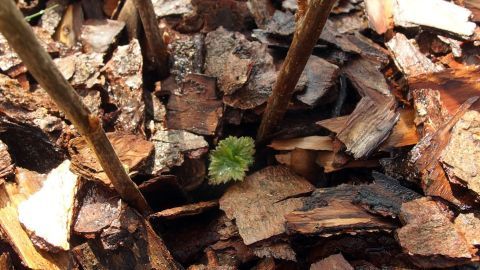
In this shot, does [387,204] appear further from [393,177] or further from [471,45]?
[471,45]

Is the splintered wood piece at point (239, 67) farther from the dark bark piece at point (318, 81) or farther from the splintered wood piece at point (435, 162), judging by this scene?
the splintered wood piece at point (435, 162)

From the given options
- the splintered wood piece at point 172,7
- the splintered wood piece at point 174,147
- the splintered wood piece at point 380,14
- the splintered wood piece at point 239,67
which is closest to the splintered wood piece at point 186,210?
the splintered wood piece at point 174,147

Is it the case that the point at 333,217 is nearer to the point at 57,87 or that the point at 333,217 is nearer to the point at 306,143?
the point at 306,143

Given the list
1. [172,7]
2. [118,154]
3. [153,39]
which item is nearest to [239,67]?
[153,39]

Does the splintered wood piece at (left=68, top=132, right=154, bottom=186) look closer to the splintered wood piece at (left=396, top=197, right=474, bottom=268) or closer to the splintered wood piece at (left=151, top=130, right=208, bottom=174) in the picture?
the splintered wood piece at (left=151, top=130, right=208, bottom=174)

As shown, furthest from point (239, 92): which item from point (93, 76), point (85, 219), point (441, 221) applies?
point (441, 221)

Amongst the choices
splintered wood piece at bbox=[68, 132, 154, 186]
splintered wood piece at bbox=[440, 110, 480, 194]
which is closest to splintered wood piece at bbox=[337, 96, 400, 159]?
splintered wood piece at bbox=[440, 110, 480, 194]
